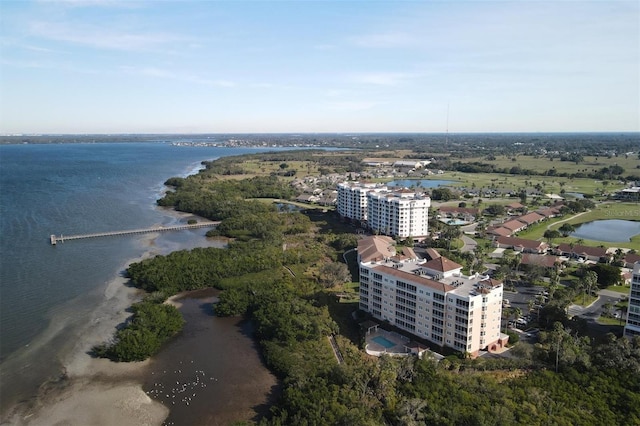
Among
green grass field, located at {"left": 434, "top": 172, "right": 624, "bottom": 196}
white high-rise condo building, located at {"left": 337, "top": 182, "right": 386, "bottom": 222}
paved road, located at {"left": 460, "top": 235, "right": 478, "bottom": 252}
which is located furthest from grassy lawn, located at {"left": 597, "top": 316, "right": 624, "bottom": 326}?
green grass field, located at {"left": 434, "top": 172, "right": 624, "bottom": 196}

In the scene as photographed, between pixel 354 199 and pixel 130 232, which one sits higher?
pixel 354 199

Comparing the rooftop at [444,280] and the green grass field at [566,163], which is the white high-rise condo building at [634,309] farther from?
the green grass field at [566,163]

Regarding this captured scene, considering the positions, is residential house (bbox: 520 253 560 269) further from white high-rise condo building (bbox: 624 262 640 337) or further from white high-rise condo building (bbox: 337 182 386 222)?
white high-rise condo building (bbox: 337 182 386 222)

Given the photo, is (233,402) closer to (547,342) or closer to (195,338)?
(195,338)

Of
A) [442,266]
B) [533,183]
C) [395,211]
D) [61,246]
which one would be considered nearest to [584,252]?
[395,211]

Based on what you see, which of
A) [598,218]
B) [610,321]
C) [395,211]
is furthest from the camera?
[598,218]

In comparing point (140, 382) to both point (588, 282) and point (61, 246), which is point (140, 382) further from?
point (588, 282)

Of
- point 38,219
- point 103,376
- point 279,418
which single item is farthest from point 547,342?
point 38,219

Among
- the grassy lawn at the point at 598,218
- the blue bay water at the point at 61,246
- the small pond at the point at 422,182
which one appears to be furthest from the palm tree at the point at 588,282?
the small pond at the point at 422,182
